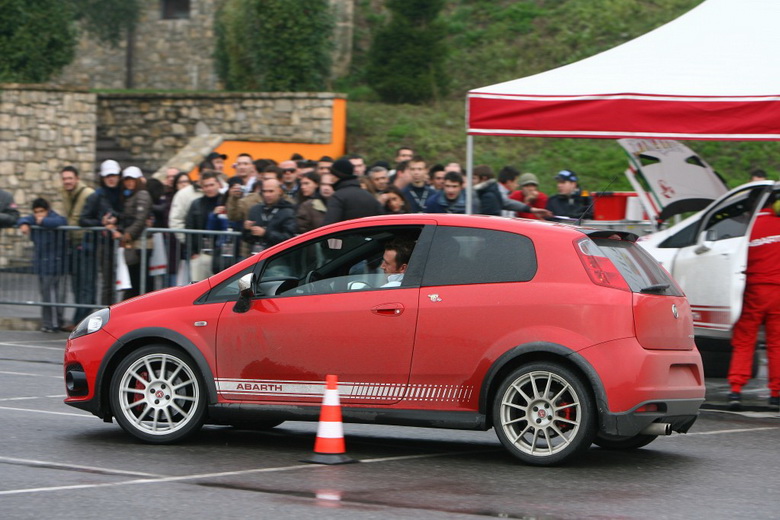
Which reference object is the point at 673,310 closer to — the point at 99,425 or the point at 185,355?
the point at 185,355

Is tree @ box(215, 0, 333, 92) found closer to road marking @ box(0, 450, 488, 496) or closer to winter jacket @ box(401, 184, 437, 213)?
winter jacket @ box(401, 184, 437, 213)

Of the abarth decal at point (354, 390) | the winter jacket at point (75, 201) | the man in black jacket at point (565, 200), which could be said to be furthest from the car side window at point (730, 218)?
the winter jacket at point (75, 201)

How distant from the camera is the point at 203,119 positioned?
90.2 feet

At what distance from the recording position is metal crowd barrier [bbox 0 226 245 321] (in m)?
15.5

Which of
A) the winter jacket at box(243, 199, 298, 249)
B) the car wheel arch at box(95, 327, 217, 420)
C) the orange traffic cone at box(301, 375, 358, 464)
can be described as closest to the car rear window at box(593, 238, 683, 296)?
the orange traffic cone at box(301, 375, 358, 464)

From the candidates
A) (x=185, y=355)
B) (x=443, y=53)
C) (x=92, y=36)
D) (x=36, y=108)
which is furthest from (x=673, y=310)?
(x=92, y=36)

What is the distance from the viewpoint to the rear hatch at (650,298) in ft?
27.0

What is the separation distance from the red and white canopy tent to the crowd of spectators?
1.34 m

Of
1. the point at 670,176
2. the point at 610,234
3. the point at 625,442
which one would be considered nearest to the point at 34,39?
the point at 670,176

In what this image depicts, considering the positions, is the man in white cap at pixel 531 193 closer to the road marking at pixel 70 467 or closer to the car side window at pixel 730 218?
the car side window at pixel 730 218

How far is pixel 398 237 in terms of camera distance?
29.0 ft

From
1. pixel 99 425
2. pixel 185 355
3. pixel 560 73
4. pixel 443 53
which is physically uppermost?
pixel 443 53

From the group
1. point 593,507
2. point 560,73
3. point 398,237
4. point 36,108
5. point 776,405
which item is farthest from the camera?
point 36,108

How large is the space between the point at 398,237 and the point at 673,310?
Answer: 191 centimetres
